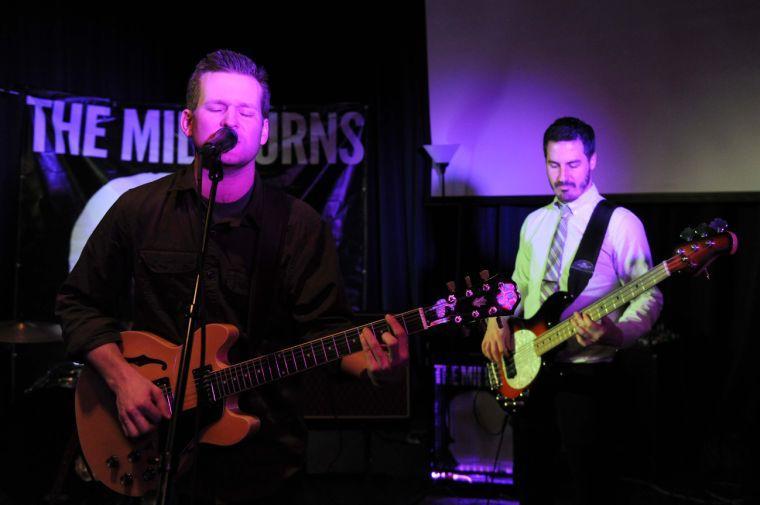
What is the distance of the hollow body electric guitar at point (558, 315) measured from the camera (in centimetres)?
289

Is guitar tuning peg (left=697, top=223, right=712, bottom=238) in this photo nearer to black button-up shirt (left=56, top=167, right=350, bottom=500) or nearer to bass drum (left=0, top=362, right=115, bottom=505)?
black button-up shirt (left=56, top=167, right=350, bottom=500)

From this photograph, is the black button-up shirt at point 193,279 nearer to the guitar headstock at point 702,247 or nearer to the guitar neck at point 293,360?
the guitar neck at point 293,360

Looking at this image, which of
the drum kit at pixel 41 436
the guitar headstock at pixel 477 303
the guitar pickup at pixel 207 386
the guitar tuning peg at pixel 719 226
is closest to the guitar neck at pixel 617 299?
the guitar tuning peg at pixel 719 226

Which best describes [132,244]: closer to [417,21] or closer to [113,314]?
[113,314]

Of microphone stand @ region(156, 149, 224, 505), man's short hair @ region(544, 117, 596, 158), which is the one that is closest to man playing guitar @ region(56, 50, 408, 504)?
microphone stand @ region(156, 149, 224, 505)

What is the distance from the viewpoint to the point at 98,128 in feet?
16.4

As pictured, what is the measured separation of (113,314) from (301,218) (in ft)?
2.44

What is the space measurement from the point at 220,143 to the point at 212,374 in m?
0.72

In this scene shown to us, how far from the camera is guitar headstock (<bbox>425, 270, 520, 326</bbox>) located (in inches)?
80.9

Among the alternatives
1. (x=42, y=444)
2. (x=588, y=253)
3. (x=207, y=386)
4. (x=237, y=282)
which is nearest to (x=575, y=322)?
(x=588, y=253)

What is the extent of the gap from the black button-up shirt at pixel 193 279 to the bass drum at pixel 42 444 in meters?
1.99

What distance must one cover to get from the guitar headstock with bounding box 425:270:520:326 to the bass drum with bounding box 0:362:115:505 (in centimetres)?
276

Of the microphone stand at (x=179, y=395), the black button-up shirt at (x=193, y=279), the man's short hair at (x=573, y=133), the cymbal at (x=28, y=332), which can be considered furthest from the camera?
the cymbal at (x=28, y=332)

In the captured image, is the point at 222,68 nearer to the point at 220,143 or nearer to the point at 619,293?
the point at 220,143
